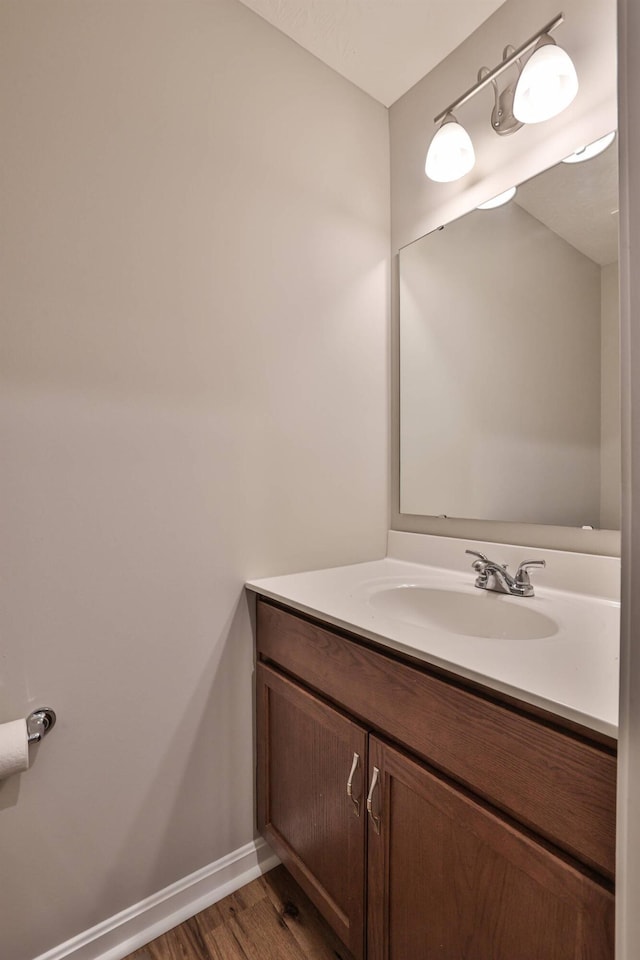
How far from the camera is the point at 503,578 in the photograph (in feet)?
3.84

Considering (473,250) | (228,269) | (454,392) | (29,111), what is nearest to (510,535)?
(454,392)

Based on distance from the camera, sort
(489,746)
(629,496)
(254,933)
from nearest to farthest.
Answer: (629,496), (489,746), (254,933)

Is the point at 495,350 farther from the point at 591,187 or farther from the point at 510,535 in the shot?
the point at 510,535

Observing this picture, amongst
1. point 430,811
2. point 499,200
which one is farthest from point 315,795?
point 499,200

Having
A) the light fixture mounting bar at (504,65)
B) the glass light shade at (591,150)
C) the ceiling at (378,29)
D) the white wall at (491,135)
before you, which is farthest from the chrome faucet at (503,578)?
the ceiling at (378,29)

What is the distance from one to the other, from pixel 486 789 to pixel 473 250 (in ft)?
4.46

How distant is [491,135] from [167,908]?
2.22 metres

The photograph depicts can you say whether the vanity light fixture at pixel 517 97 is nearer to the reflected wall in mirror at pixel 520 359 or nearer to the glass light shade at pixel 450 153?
the glass light shade at pixel 450 153

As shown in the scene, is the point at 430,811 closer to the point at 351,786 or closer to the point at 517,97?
the point at 351,786

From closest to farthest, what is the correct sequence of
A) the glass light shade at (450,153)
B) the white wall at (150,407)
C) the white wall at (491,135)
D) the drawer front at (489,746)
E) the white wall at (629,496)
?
the white wall at (629,496) < the drawer front at (489,746) < the white wall at (150,407) < the white wall at (491,135) < the glass light shade at (450,153)

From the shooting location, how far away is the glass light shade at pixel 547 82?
1.06m

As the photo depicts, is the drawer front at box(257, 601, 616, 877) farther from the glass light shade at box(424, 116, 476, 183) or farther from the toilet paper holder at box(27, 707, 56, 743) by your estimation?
the glass light shade at box(424, 116, 476, 183)

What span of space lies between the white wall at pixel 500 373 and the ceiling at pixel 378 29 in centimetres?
53

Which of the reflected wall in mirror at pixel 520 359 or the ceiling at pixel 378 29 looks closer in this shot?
the reflected wall in mirror at pixel 520 359
